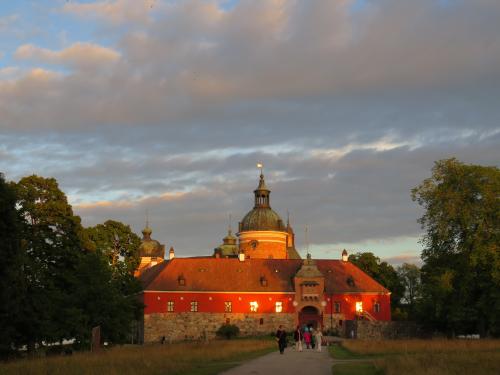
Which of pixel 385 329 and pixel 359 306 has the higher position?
pixel 359 306

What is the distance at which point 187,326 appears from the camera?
77.9 meters

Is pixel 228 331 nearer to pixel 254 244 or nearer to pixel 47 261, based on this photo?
pixel 254 244

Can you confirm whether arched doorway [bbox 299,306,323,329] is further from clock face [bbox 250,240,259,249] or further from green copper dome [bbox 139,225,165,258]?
green copper dome [bbox 139,225,165,258]

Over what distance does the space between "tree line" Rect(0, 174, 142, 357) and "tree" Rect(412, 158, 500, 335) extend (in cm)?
2468

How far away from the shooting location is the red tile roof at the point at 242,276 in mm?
80000

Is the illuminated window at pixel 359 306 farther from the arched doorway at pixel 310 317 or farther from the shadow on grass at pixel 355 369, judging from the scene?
the shadow on grass at pixel 355 369

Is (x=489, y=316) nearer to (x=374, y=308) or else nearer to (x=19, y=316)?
(x=374, y=308)

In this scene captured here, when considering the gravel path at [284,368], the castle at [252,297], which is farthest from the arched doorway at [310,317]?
the gravel path at [284,368]

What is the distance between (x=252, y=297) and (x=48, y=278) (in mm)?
36564

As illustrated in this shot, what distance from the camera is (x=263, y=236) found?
96062mm

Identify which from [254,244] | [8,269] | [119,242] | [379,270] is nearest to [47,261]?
[8,269]

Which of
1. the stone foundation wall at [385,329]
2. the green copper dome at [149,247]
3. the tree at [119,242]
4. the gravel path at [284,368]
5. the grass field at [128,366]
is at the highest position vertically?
the green copper dome at [149,247]

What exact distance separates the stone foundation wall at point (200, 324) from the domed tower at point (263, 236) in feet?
56.0

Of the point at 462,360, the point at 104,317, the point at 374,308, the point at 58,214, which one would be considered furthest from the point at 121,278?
the point at 462,360
